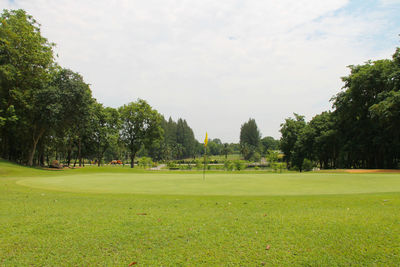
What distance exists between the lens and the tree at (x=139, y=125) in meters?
57.6

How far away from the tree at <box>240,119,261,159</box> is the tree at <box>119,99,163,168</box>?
78.0 metres

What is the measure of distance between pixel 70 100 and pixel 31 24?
1224 cm

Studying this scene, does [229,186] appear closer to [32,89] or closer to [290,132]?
[32,89]

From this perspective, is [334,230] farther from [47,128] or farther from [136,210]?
[47,128]

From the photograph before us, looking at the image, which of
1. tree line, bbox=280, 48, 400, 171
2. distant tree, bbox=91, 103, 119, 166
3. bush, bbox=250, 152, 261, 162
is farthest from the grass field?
bush, bbox=250, 152, 261, 162

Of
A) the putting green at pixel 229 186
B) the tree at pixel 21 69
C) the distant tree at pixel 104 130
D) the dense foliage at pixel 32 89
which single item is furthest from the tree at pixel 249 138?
the putting green at pixel 229 186

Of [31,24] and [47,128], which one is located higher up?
[31,24]

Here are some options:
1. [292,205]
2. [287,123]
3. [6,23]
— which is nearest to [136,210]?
[292,205]

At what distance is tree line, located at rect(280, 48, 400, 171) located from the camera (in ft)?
99.6

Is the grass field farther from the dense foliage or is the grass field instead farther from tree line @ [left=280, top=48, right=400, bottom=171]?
tree line @ [left=280, top=48, right=400, bottom=171]

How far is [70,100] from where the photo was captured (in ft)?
96.2

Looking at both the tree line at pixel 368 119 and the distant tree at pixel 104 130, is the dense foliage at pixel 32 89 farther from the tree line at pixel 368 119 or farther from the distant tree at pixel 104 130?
the tree line at pixel 368 119

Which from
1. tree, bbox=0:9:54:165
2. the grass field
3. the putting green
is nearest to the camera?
the grass field

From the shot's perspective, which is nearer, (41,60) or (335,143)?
(41,60)
